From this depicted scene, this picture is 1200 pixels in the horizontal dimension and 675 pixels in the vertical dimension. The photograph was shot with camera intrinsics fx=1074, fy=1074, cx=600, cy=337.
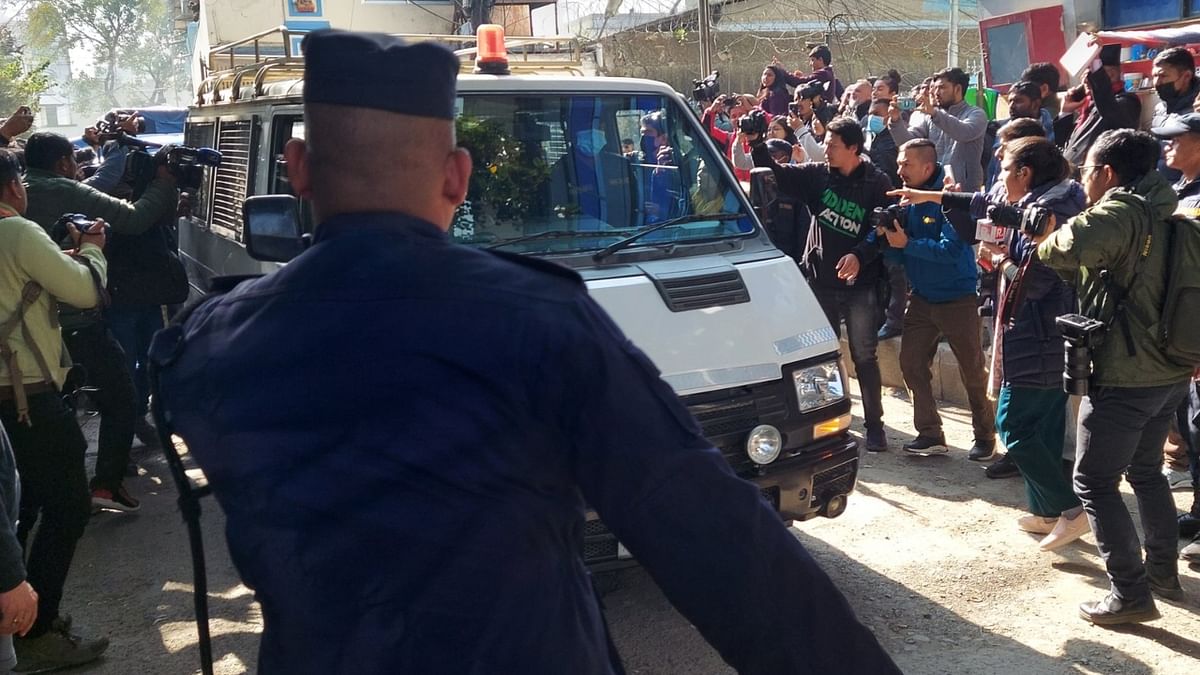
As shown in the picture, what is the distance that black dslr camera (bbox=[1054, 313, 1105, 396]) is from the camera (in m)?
3.81

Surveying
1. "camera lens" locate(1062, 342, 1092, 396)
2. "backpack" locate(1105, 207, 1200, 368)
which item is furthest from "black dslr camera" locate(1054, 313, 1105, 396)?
"backpack" locate(1105, 207, 1200, 368)

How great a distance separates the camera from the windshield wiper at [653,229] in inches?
160

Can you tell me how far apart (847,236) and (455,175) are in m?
4.76

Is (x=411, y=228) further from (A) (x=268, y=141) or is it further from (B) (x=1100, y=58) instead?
(B) (x=1100, y=58)

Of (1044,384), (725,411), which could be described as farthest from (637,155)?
(1044,384)

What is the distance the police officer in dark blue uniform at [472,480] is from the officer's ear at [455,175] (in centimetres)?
10

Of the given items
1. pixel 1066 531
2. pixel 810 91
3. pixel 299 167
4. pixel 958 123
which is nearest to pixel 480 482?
pixel 299 167

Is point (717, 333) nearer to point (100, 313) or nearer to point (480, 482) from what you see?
point (480, 482)

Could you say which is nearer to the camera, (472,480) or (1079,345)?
(472,480)

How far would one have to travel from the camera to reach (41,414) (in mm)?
3957

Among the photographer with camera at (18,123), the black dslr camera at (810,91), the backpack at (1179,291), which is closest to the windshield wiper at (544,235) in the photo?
the backpack at (1179,291)

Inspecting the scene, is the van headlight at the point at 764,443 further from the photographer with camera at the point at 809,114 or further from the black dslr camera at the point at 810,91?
the black dslr camera at the point at 810,91

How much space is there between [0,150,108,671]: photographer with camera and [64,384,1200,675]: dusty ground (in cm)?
23

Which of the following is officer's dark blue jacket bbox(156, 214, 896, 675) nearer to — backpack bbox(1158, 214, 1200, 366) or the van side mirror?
the van side mirror
